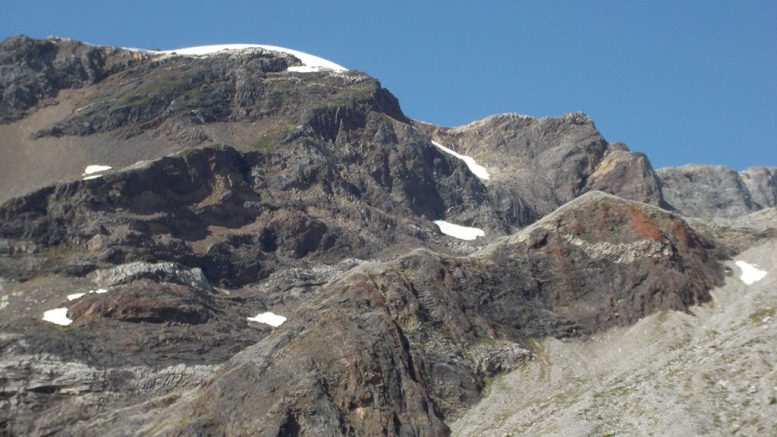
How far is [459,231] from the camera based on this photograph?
176500mm

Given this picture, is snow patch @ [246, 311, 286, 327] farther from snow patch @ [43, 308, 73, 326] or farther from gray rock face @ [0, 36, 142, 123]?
gray rock face @ [0, 36, 142, 123]

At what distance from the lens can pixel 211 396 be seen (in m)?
85.8

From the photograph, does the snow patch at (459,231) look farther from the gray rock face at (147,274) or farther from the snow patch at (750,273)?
the snow patch at (750,273)

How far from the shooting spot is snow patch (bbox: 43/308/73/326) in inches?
4717

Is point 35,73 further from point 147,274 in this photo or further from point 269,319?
point 269,319

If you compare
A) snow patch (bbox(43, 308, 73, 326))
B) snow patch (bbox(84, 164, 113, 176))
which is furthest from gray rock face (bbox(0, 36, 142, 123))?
snow patch (bbox(43, 308, 73, 326))

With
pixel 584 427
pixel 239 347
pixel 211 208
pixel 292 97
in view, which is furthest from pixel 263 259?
pixel 584 427

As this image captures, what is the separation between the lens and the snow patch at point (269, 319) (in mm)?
130000

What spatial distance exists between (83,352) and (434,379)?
37.3m

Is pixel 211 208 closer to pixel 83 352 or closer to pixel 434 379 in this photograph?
pixel 83 352

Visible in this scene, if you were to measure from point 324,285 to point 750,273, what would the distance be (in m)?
41.8

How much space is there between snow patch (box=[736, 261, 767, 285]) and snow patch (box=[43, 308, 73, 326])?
61999mm

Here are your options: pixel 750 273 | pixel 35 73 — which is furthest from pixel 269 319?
pixel 35 73

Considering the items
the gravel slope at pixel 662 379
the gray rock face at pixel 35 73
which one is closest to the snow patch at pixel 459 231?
the gray rock face at pixel 35 73
